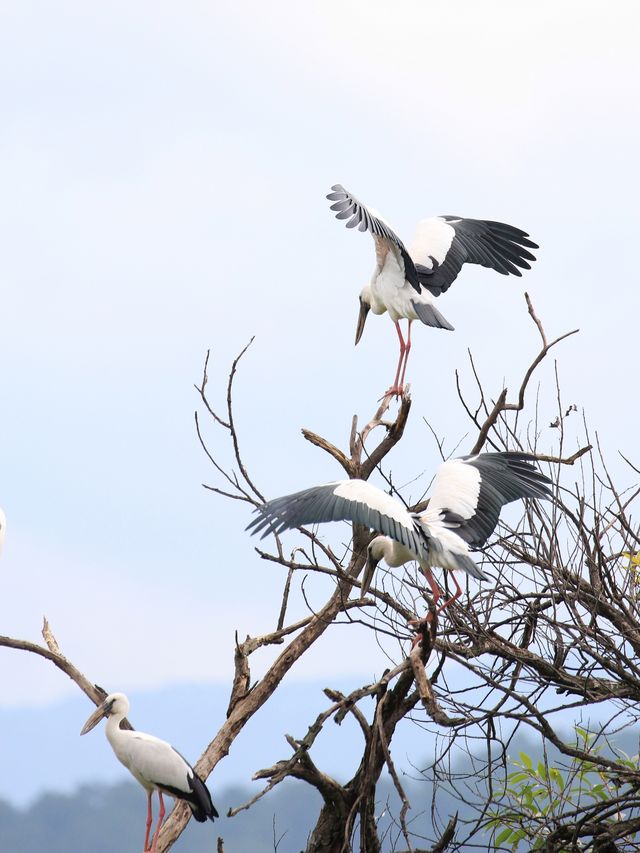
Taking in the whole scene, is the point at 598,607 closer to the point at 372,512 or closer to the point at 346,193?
the point at 372,512

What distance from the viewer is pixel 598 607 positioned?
5.20 m

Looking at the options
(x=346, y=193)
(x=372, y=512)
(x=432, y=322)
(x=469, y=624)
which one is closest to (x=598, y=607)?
(x=469, y=624)

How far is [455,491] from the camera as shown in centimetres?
520

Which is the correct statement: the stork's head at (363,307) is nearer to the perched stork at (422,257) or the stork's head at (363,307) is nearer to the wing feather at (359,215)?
the perched stork at (422,257)

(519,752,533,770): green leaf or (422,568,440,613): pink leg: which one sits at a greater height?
(422,568,440,613): pink leg

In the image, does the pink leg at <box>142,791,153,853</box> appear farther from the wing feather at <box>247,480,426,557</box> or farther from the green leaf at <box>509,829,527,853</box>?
the wing feather at <box>247,480,426,557</box>

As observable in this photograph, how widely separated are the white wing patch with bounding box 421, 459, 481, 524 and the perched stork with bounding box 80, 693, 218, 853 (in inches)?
73.0

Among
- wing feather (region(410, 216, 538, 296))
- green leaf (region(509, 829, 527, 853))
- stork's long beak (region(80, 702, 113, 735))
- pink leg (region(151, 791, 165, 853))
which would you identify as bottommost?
green leaf (region(509, 829, 527, 853))

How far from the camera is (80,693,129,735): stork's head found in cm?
627

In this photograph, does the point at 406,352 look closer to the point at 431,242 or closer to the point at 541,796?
the point at 431,242

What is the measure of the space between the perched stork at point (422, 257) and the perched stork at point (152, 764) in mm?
2341

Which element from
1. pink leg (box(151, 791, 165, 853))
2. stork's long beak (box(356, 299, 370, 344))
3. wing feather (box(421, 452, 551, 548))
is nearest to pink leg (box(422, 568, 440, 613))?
wing feather (box(421, 452, 551, 548))

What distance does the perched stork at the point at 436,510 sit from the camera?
461 centimetres

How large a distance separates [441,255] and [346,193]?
1.00 metres
